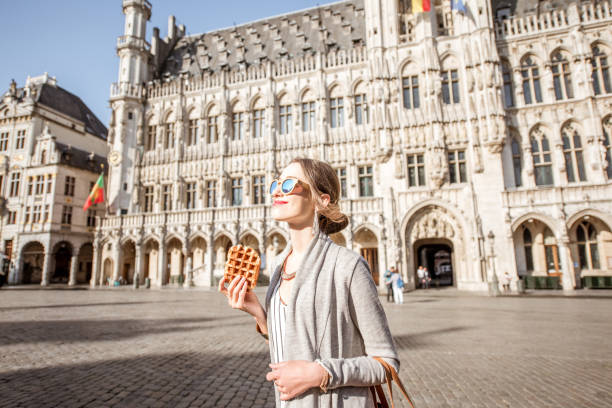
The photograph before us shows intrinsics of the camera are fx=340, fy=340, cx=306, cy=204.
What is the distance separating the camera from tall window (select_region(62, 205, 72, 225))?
29734 millimetres

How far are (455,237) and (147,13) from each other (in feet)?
102

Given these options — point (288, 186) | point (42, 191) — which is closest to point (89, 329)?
point (288, 186)

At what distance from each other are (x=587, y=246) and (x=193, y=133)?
27.5 meters

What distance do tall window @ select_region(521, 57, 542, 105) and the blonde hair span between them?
24.5 m

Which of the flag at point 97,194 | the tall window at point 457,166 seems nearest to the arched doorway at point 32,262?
the flag at point 97,194

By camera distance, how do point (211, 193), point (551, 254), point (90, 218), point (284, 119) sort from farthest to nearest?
point (90, 218), point (211, 193), point (284, 119), point (551, 254)

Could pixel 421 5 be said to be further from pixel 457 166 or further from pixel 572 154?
pixel 572 154

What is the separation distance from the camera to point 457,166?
20484 millimetres

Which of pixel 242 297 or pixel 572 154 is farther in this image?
pixel 572 154

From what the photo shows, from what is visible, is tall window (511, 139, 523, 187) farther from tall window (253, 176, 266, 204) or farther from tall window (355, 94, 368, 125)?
tall window (253, 176, 266, 204)

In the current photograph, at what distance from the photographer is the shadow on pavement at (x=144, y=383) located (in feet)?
12.6

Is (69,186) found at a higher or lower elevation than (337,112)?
lower

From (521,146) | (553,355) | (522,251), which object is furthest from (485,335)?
(521,146)

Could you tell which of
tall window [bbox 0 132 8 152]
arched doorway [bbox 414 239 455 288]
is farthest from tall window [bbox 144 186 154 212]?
arched doorway [bbox 414 239 455 288]
